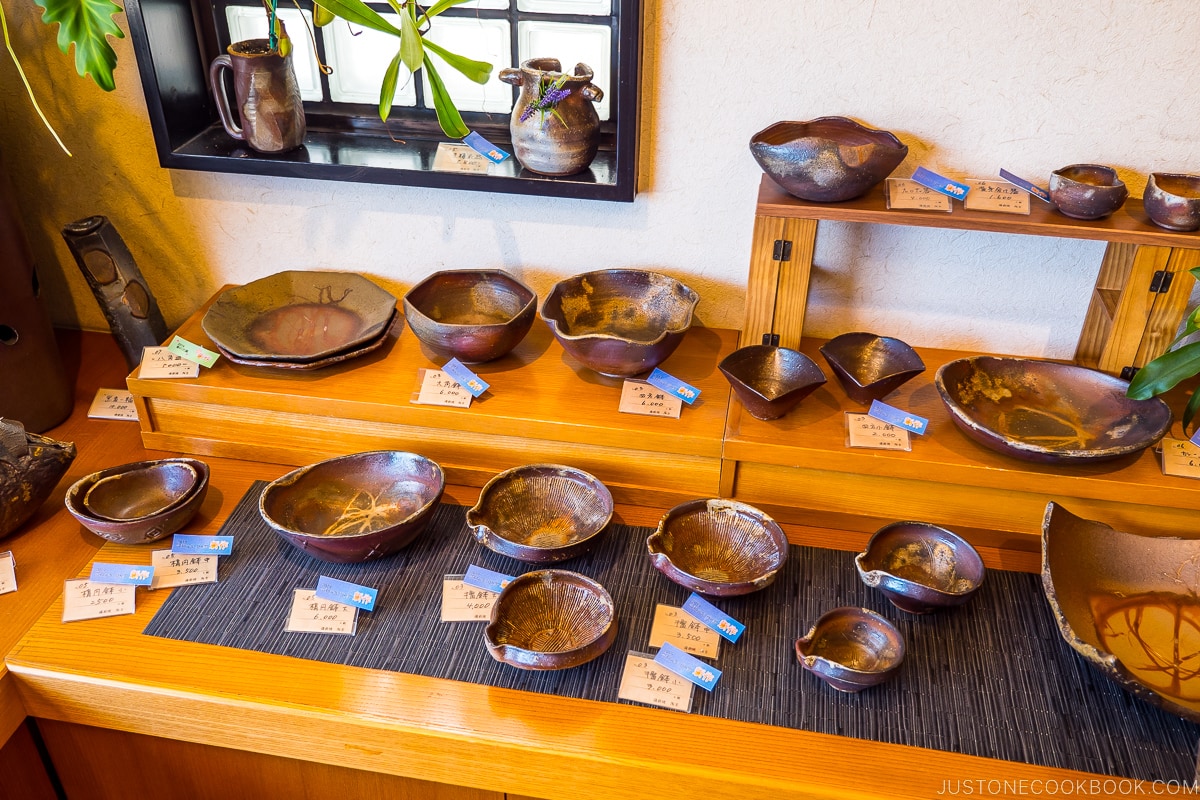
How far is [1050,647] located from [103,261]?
199cm

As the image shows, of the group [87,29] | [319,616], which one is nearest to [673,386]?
[319,616]

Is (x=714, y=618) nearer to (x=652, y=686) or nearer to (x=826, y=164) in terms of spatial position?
(x=652, y=686)

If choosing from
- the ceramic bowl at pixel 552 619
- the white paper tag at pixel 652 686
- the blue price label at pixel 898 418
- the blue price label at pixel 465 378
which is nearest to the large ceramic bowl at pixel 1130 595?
the blue price label at pixel 898 418

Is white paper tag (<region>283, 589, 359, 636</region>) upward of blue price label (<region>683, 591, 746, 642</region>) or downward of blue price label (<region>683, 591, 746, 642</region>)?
downward

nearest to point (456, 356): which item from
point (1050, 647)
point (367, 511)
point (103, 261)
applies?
point (367, 511)

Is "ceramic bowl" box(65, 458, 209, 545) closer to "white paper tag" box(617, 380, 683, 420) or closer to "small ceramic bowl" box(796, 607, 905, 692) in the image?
"white paper tag" box(617, 380, 683, 420)

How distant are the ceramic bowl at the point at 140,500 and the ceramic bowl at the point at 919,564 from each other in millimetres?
1225

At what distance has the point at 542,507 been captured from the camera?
5.82 ft

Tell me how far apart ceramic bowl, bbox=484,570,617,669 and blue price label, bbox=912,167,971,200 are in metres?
0.94

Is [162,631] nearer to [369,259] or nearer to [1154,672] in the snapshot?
[369,259]

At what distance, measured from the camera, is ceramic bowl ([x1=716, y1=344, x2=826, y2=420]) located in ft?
5.68

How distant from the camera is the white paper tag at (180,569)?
1646mm

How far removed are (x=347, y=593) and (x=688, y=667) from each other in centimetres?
60

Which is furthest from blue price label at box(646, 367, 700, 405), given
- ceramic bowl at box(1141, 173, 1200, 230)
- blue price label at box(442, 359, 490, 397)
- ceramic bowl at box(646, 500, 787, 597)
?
ceramic bowl at box(1141, 173, 1200, 230)
